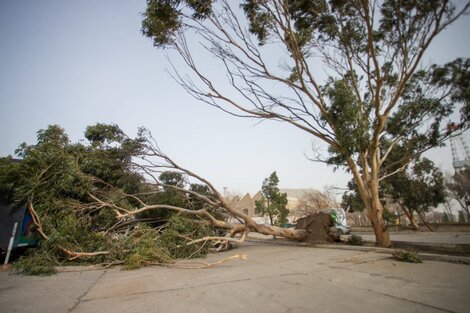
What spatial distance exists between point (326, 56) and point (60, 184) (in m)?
13.3

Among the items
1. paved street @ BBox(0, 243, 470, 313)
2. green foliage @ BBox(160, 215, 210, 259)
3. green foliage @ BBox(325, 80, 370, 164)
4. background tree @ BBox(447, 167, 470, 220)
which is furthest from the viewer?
background tree @ BBox(447, 167, 470, 220)

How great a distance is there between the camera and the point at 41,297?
4.50 m

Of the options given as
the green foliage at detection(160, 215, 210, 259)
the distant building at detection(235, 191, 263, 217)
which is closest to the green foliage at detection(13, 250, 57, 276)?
the green foliage at detection(160, 215, 210, 259)

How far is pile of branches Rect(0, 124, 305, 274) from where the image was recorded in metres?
7.95

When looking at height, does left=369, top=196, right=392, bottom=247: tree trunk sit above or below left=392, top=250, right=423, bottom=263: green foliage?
above

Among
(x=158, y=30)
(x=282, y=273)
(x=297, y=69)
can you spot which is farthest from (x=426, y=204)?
(x=158, y=30)

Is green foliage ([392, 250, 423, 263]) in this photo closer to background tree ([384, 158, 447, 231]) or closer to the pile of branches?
the pile of branches

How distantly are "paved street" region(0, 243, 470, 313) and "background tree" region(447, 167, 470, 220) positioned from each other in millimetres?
32265

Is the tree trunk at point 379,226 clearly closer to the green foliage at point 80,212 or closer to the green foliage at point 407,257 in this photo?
the green foliage at point 407,257

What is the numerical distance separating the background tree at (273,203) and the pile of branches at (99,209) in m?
18.2

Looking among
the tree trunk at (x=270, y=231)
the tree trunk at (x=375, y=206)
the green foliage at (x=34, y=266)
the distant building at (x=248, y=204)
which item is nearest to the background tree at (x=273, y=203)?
the tree trunk at (x=270, y=231)

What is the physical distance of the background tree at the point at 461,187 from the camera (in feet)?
98.0

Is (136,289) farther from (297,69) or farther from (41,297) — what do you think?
(297,69)

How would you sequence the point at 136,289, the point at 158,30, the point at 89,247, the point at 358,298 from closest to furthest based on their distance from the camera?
1. the point at 358,298
2. the point at 136,289
3. the point at 89,247
4. the point at 158,30
